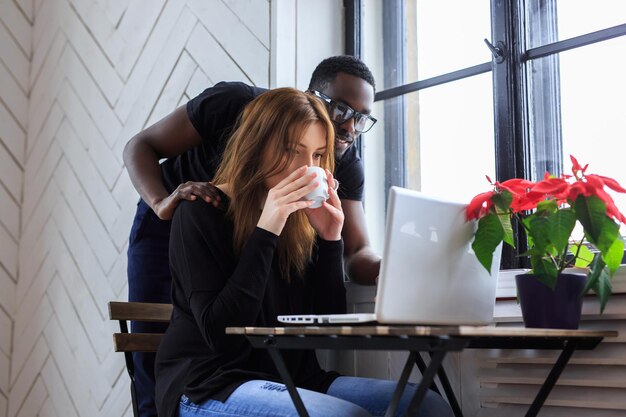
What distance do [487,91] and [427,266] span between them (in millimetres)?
879

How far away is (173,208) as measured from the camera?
5.57 feet

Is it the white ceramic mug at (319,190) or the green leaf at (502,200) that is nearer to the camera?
the green leaf at (502,200)

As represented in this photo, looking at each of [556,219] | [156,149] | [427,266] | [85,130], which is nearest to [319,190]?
[427,266]

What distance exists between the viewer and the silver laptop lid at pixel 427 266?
3.80 ft

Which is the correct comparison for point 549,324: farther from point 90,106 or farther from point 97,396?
point 90,106

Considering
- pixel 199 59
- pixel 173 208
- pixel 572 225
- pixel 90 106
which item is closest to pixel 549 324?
pixel 572 225

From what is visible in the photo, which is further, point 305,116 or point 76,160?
point 76,160

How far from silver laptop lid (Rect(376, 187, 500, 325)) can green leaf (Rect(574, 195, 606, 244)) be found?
176 mm

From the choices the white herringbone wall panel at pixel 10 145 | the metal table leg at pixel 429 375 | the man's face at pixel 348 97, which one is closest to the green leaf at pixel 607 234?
the metal table leg at pixel 429 375

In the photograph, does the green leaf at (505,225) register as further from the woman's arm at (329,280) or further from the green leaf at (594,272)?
the woman's arm at (329,280)

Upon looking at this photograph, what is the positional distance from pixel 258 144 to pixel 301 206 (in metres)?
0.22

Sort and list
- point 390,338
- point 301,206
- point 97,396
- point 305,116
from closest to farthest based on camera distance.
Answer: point 390,338, point 301,206, point 305,116, point 97,396

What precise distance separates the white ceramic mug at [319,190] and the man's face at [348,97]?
37cm

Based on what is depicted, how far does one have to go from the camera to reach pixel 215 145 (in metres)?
1.92
